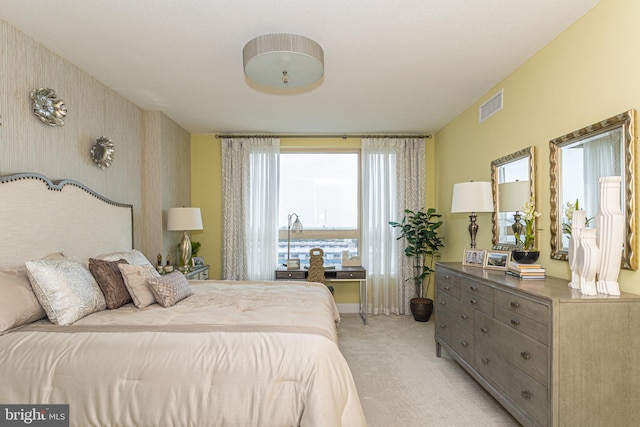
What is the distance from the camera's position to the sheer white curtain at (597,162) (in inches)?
78.5

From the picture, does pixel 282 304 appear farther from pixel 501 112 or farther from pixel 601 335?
pixel 501 112

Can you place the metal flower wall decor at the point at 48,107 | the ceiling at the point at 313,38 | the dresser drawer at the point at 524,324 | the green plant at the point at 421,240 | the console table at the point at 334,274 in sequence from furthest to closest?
the green plant at the point at 421,240
the console table at the point at 334,274
the metal flower wall decor at the point at 48,107
the ceiling at the point at 313,38
the dresser drawer at the point at 524,324

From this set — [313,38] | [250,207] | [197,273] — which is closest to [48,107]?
[313,38]

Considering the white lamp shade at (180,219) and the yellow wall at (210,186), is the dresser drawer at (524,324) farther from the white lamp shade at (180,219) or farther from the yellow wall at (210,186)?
the yellow wall at (210,186)

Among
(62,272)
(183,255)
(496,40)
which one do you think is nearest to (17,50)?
(62,272)

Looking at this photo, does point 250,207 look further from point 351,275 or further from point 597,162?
point 597,162

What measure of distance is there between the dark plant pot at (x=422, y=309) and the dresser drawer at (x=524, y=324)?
235cm

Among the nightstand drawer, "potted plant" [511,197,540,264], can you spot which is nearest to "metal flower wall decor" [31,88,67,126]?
the nightstand drawer

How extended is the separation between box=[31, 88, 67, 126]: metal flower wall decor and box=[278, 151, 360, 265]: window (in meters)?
2.96

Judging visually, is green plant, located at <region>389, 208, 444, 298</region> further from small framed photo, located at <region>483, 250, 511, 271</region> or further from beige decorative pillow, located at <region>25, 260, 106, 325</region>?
beige decorative pillow, located at <region>25, 260, 106, 325</region>

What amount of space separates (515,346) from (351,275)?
258cm

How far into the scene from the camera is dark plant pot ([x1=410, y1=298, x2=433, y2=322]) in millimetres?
4664

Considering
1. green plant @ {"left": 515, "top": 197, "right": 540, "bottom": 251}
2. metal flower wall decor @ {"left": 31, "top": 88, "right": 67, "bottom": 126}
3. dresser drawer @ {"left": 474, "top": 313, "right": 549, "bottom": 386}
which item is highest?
metal flower wall decor @ {"left": 31, "top": 88, "right": 67, "bottom": 126}

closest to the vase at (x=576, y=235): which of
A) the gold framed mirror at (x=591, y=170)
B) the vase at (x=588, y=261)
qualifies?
the vase at (x=588, y=261)
